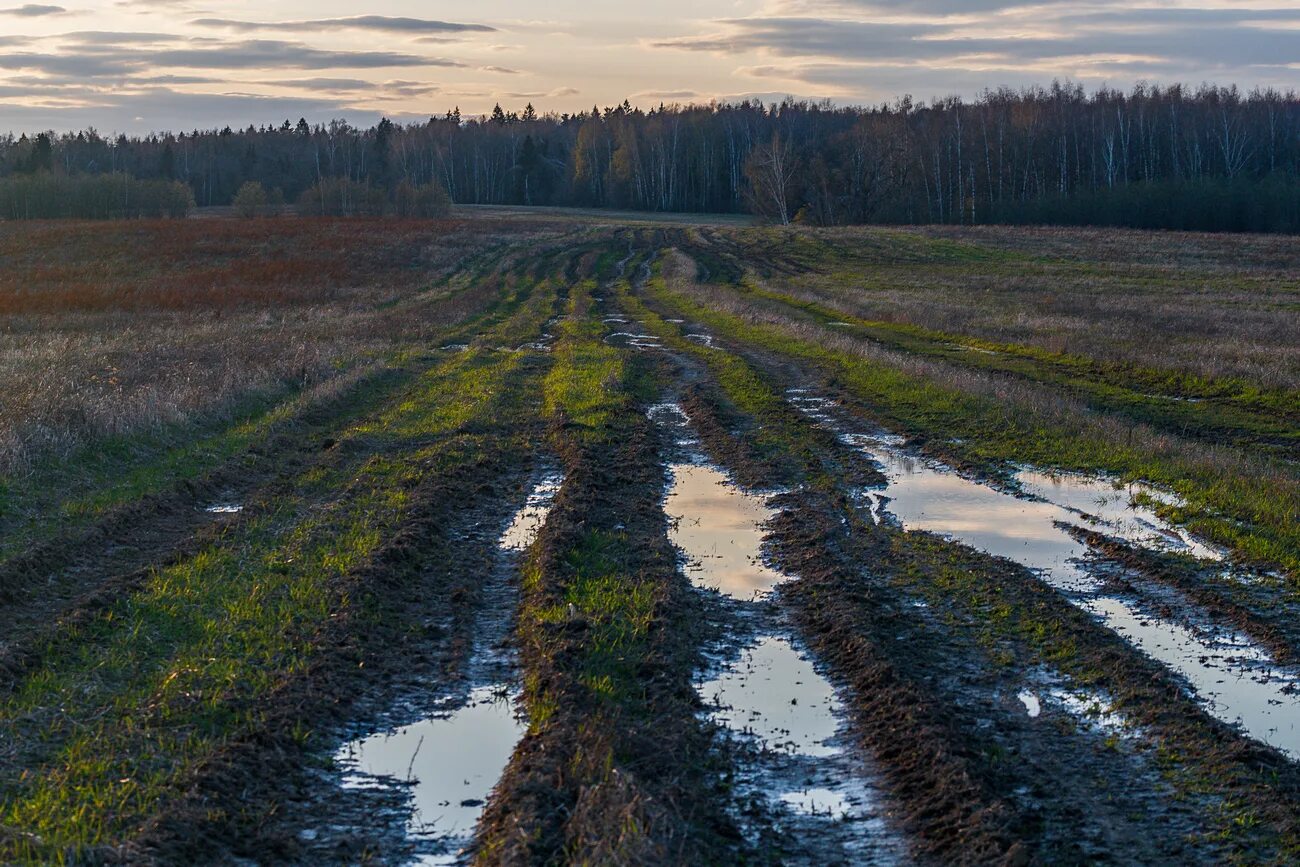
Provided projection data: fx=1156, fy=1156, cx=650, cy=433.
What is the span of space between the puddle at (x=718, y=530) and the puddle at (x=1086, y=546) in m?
1.43

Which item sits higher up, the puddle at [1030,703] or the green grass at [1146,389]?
the green grass at [1146,389]

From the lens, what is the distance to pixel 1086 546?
10539 mm

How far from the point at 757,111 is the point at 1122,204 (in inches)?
2857

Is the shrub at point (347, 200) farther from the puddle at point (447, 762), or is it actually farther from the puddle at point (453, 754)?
the puddle at point (447, 762)

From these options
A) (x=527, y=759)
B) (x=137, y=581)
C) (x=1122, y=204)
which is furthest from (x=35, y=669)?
(x=1122, y=204)

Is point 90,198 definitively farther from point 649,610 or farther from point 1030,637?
point 1030,637

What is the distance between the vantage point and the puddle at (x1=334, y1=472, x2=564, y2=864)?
18.1 feet

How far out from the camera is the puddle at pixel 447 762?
5535 mm

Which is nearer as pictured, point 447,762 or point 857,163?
point 447,762

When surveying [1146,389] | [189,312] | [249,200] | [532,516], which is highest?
[249,200]

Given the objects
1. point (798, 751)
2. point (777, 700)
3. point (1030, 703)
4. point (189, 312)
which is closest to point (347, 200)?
point (189, 312)

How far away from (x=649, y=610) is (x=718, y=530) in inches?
113

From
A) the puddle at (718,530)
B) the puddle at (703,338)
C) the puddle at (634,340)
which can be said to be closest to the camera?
the puddle at (718,530)

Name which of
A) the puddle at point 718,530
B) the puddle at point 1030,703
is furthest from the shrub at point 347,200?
the puddle at point 1030,703
